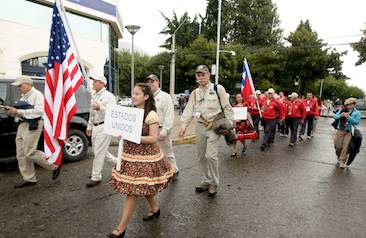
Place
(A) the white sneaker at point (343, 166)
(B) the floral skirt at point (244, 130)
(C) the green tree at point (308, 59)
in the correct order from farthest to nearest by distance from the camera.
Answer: (C) the green tree at point (308, 59), (B) the floral skirt at point (244, 130), (A) the white sneaker at point (343, 166)

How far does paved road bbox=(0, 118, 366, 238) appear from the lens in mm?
3688

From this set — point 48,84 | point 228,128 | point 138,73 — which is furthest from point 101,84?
point 138,73

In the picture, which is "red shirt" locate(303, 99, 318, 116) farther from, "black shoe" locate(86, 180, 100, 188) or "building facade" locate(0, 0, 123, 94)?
"building facade" locate(0, 0, 123, 94)

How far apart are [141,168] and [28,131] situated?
265 centimetres

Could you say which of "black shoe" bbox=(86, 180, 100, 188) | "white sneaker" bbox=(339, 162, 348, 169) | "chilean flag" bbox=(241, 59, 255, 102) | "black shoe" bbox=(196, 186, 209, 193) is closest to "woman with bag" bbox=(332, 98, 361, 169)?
"white sneaker" bbox=(339, 162, 348, 169)

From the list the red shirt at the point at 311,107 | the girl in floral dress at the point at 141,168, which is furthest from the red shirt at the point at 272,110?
the girl in floral dress at the point at 141,168

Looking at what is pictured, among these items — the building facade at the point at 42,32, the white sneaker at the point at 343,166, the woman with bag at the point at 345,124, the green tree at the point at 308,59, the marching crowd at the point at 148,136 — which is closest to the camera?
the marching crowd at the point at 148,136

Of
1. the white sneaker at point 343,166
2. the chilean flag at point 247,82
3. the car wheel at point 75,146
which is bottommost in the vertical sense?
the white sneaker at point 343,166

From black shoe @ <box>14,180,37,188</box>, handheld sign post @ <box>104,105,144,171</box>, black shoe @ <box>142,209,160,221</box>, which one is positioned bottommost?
black shoe @ <box>14,180,37,188</box>

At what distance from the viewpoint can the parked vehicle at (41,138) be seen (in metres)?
5.85

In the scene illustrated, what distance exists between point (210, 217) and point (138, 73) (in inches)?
1977

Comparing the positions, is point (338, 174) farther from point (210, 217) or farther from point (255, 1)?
point (255, 1)

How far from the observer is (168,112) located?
5.12 metres

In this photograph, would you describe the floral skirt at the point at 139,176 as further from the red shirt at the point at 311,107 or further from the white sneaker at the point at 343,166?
the red shirt at the point at 311,107
